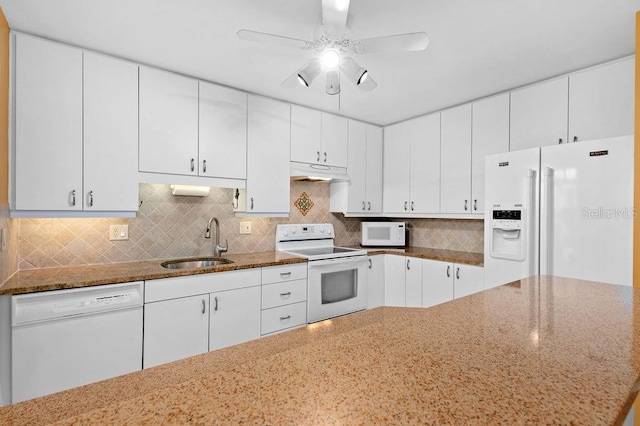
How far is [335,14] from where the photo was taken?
1.48 m

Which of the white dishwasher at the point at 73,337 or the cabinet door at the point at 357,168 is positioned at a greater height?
the cabinet door at the point at 357,168

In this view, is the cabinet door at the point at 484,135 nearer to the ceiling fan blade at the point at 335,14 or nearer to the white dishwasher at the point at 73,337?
the ceiling fan blade at the point at 335,14

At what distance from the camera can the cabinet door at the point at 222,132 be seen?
262 cm

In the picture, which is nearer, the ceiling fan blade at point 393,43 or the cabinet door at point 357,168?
the ceiling fan blade at point 393,43

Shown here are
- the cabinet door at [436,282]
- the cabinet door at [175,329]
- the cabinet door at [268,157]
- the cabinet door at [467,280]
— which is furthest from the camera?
the cabinet door at [436,282]

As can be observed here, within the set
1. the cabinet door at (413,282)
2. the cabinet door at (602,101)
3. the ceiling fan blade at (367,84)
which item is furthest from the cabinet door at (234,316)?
the cabinet door at (602,101)

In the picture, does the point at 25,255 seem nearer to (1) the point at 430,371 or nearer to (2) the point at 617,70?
(1) the point at 430,371

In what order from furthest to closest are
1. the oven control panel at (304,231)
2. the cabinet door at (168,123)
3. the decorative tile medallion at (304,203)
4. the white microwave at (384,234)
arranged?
the white microwave at (384,234) → the decorative tile medallion at (304,203) → the oven control panel at (304,231) → the cabinet door at (168,123)

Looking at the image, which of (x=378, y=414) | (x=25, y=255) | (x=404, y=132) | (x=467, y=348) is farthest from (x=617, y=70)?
(x=25, y=255)

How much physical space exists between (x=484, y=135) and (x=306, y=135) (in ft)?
5.50

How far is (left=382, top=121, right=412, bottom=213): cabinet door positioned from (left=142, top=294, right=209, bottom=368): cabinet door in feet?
7.74

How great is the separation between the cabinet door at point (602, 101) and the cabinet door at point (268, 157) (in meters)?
2.32

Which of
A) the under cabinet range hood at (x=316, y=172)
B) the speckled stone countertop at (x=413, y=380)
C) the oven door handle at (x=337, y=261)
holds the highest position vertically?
the under cabinet range hood at (x=316, y=172)

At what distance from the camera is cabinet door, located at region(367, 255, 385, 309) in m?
3.42
